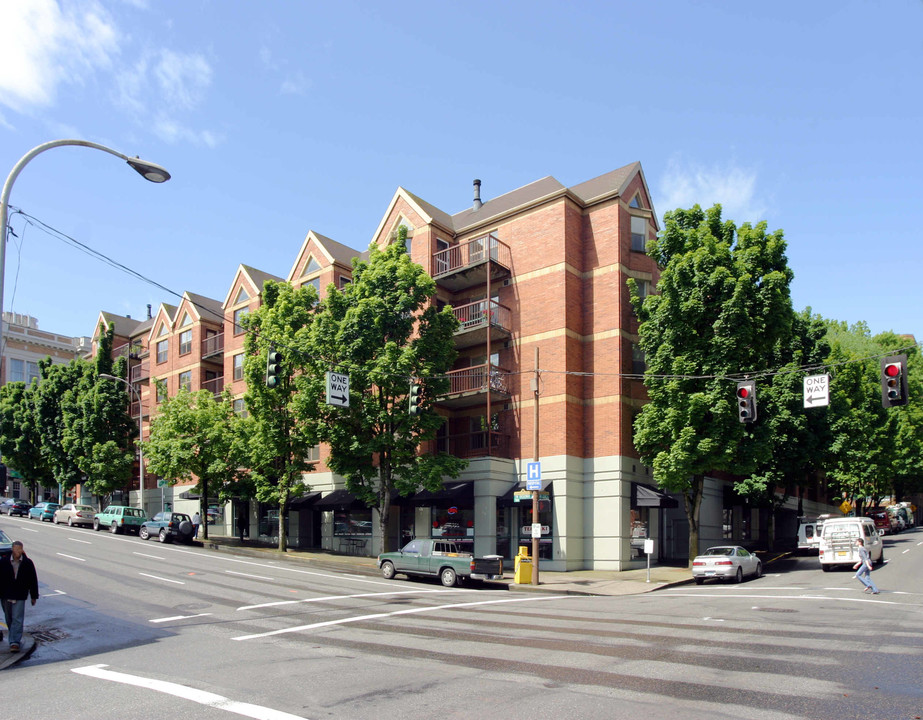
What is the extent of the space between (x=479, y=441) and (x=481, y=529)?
14.6ft

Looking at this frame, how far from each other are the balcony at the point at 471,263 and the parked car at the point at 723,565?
47.9 ft

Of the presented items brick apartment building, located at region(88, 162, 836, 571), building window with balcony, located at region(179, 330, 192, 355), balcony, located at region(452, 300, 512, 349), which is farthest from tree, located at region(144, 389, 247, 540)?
balcony, located at region(452, 300, 512, 349)

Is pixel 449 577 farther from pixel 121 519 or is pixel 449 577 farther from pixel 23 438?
pixel 23 438

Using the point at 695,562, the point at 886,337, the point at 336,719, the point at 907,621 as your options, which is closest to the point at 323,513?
the point at 695,562

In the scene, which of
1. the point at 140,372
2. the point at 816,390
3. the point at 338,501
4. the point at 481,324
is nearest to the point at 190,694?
the point at 816,390

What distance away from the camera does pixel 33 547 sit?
30312mm

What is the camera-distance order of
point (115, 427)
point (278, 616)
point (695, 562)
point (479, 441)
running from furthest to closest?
Result: 1. point (115, 427)
2. point (479, 441)
3. point (695, 562)
4. point (278, 616)

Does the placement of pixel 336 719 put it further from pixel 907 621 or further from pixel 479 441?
pixel 479 441

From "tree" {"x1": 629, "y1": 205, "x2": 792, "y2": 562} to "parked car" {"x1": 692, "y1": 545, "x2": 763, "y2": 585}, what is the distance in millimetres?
3094

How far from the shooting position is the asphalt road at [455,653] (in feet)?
26.6

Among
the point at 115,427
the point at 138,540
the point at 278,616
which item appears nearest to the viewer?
the point at 278,616

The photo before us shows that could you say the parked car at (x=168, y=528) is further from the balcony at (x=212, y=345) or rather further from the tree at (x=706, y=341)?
the tree at (x=706, y=341)

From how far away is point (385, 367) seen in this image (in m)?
29.2

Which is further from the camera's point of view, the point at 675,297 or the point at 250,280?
the point at 250,280
